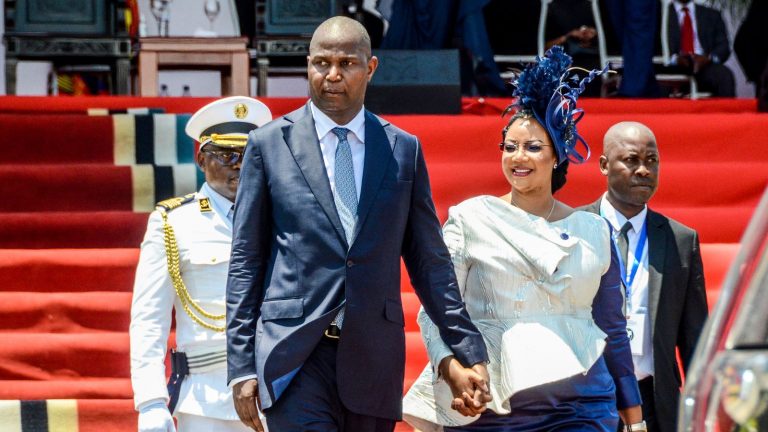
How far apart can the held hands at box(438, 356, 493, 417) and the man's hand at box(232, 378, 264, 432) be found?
525 millimetres

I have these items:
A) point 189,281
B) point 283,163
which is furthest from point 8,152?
point 283,163

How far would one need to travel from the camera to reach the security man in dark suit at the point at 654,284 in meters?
4.79

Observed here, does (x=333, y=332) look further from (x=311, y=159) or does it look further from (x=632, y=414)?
(x=632, y=414)

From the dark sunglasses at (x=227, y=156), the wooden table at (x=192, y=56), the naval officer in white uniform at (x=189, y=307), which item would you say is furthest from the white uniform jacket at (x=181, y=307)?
the wooden table at (x=192, y=56)

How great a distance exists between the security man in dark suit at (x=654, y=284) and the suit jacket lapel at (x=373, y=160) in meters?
1.25

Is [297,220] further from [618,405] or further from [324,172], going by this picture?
[618,405]

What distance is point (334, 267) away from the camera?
142 inches

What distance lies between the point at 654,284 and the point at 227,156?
4.87 ft

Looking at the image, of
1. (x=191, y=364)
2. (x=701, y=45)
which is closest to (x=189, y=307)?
(x=191, y=364)

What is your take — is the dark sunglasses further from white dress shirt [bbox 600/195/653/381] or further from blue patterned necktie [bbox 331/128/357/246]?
white dress shirt [bbox 600/195/653/381]

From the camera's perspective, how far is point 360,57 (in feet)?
12.3

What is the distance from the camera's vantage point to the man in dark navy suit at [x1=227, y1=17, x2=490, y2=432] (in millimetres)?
3570

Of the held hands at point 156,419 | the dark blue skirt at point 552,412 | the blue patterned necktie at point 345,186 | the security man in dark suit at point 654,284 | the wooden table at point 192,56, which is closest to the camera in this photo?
the blue patterned necktie at point 345,186

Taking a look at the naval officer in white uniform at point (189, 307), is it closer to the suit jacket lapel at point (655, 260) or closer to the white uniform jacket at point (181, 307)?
the white uniform jacket at point (181, 307)
